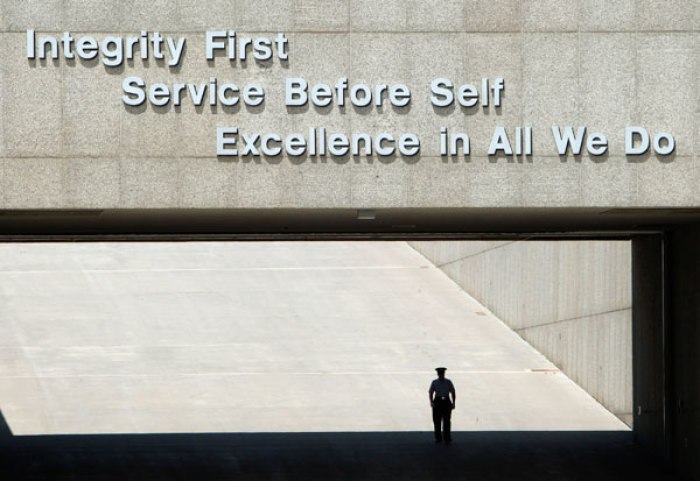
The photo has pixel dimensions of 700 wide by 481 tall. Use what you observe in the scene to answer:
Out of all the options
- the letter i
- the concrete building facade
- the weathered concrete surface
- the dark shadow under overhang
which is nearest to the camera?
the concrete building facade

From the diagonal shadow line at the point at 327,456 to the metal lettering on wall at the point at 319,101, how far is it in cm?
602

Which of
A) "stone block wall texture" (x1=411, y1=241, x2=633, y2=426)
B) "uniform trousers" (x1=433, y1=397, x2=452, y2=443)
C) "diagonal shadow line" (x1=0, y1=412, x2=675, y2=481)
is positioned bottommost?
"diagonal shadow line" (x1=0, y1=412, x2=675, y2=481)

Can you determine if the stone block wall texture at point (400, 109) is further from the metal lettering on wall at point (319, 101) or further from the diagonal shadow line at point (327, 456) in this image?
the diagonal shadow line at point (327, 456)

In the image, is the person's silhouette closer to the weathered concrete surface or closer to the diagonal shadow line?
the diagonal shadow line

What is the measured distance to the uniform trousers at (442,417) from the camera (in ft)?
72.3

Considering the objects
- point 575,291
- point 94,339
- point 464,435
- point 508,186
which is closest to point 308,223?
point 508,186

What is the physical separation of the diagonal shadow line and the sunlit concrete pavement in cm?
6

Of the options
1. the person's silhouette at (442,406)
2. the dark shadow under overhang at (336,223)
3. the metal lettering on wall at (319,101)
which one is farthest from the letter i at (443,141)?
the person's silhouette at (442,406)

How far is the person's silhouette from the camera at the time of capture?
870 inches

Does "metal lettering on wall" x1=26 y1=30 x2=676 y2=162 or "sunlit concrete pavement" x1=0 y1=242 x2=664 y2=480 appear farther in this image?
"sunlit concrete pavement" x1=0 y1=242 x2=664 y2=480

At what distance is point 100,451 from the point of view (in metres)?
21.4

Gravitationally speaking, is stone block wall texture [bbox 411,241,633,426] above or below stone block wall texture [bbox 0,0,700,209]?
below

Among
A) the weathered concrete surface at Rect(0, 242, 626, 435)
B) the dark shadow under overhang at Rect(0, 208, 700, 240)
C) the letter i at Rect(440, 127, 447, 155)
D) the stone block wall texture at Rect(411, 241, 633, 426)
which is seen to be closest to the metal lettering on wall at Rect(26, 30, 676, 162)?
the letter i at Rect(440, 127, 447, 155)

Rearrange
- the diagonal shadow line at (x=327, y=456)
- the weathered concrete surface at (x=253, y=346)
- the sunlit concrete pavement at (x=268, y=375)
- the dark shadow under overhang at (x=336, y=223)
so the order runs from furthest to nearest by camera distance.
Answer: the weathered concrete surface at (x=253, y=346) < the sunlit concrete pavement at (x=268, y=375) < the diagonal shadow line at (x=327, y=456) < the dark shadow under overhang at (x=336, y=223)
